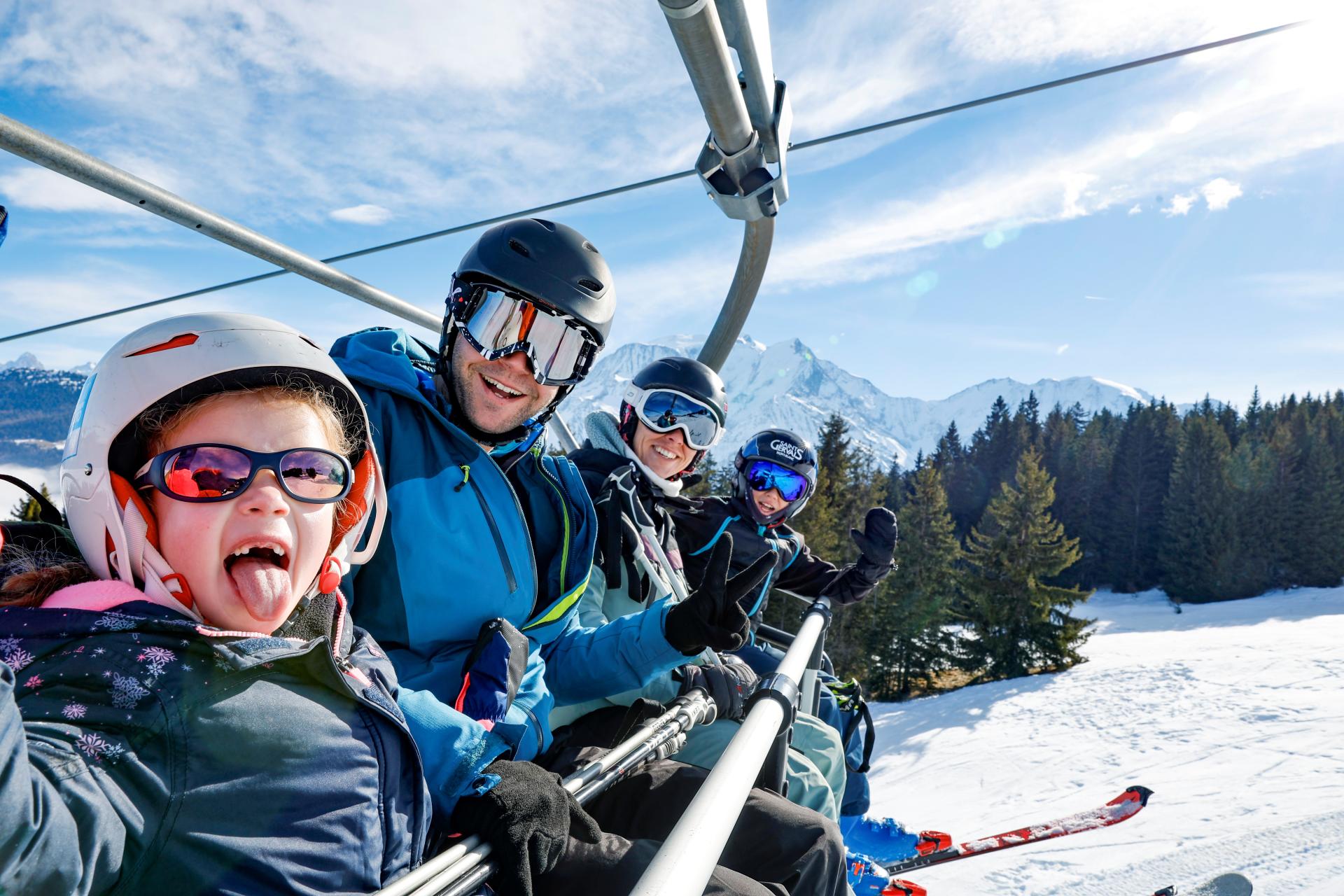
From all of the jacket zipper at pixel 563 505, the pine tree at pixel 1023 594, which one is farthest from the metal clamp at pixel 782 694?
the pine tree at pixel 1023 594

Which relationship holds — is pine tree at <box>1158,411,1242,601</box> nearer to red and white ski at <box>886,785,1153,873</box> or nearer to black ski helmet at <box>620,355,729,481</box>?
red and white ski at <box>886,785,1153,873</box>

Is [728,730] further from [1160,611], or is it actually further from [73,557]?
[1160,611]

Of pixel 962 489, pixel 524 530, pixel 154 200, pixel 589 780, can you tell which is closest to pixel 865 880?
pixel 589 780

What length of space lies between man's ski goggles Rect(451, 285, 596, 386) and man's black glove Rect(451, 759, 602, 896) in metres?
1.28

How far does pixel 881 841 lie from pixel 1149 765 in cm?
729

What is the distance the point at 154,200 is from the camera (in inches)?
83.1

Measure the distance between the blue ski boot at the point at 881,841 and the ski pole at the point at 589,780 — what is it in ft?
14.0

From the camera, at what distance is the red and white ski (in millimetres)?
5977

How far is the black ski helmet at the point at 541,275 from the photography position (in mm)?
2527

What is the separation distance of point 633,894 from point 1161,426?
67168 mm

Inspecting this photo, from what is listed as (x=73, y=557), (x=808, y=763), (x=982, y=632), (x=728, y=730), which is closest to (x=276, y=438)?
(x=73, y=557)

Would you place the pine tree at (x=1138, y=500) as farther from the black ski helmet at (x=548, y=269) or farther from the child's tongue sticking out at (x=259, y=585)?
the child's tongue sticking out at (x=259, y=585)

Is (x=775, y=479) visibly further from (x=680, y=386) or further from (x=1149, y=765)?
(x=1149, y=765)

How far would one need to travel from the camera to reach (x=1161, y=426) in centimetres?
5684
